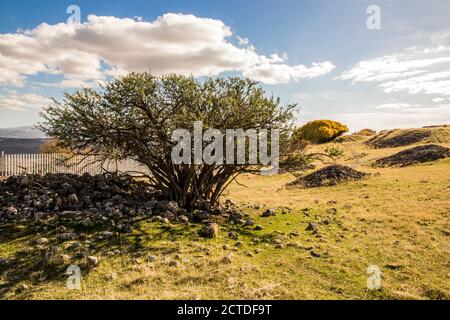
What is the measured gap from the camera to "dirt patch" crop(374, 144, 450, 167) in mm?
34906

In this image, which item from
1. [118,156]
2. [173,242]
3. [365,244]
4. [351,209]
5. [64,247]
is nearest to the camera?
[64,247]

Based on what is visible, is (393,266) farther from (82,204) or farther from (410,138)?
(410,138)

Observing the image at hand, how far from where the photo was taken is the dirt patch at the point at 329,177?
89.6ft

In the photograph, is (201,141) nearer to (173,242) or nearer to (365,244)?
(173,242)

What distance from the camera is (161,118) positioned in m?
13.7

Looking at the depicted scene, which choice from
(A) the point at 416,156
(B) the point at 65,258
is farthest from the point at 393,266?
(A) the point at 416,156

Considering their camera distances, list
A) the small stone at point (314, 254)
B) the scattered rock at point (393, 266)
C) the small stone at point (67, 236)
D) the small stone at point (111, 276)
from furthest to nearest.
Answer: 1. the small stone at point (314, 254)
2. the small stone at point (67, 236)
3. the scattered rock at point (393, 266)
4. the small stone at point (111, 276)

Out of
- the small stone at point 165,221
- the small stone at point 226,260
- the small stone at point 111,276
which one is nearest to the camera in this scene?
the small stone at point 111,276

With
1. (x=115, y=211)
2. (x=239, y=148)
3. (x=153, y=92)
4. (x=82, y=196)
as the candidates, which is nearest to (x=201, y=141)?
(x=239, y=148)

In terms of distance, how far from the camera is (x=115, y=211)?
11.9 meters

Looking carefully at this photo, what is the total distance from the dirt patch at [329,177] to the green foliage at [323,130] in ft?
111

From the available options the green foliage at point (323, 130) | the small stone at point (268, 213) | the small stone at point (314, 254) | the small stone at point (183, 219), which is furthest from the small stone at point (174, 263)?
the green foliage at point (323, 130)

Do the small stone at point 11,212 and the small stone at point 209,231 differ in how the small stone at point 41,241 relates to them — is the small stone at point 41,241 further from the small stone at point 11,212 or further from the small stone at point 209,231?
the small stone at point 209,231
